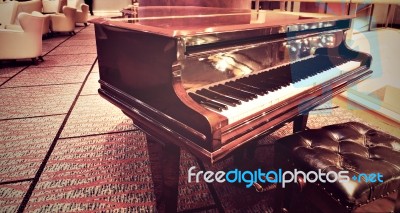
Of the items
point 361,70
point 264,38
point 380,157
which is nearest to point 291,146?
point 380,157

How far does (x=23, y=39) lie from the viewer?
4.94 metres

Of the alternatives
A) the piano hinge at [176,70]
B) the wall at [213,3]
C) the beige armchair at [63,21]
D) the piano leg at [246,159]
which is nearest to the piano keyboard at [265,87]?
the piano hinge at [176,70]

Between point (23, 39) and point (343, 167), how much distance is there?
17.7 ft

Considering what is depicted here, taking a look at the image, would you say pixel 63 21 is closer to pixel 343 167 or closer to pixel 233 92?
pixel 233 92

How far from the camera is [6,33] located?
4.82 m

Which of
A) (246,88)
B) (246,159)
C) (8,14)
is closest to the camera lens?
(246,88)

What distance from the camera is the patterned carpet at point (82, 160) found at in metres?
1.75

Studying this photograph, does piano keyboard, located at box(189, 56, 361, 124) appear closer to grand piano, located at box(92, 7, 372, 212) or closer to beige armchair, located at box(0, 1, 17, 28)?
grand piano, located at box(92, 7, 372, 212)

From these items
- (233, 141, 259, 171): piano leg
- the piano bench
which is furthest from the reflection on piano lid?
(233, 141, 259, 171): piano leg

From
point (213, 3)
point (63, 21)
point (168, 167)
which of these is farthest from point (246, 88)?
point (63, 21)

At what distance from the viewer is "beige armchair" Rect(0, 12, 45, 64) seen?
15.8ft

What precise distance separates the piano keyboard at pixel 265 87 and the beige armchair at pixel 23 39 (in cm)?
473

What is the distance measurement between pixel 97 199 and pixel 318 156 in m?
1.32

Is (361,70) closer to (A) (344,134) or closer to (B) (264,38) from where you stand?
(A) (344,134)
